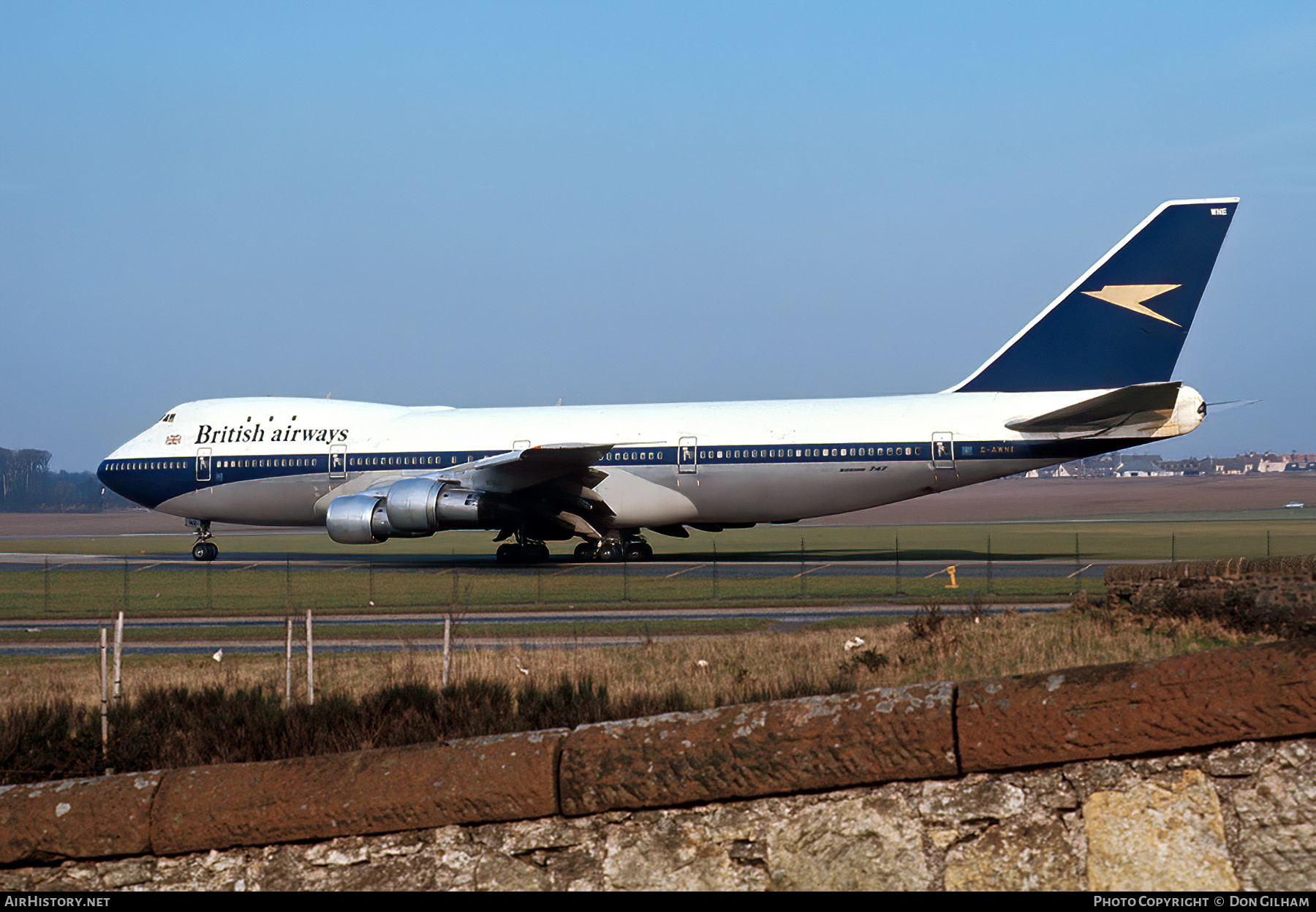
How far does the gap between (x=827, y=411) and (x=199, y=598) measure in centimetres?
1678

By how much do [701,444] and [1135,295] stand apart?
11879 mm

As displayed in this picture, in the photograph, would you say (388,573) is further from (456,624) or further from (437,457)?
(456,624)

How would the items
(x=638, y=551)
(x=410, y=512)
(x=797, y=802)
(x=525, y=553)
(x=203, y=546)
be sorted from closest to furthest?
(x=797, y=802), (x=410, y=512), (x=525, y=553), (x=638, y=551), (x=203, y=546)

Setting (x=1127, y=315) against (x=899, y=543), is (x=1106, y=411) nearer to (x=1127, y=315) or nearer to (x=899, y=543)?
(x=1127, y=315)

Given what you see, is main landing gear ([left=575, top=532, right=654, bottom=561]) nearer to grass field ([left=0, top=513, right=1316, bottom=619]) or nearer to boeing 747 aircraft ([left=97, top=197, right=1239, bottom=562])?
boeing 747 aircraft ([left=97, top=197, right=1239, bottom=562])

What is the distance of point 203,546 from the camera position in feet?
125

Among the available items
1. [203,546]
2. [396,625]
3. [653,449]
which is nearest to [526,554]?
[653,449]

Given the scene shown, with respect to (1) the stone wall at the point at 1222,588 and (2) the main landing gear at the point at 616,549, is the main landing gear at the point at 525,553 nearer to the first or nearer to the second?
(2) the main landing gear at the point at 616,549

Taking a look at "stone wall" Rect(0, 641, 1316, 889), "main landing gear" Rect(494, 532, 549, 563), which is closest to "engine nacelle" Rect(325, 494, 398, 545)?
"main landing gear" Rect(494, 532, 549, 563)

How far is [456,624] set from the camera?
19.4m

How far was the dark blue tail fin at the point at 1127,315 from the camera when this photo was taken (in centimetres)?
2884

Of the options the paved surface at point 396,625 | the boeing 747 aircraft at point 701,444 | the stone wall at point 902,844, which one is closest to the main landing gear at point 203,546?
the boeing 747 aircraft at point 701,444
